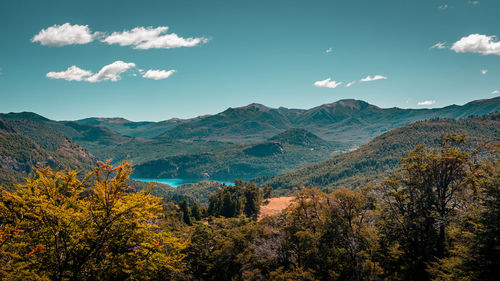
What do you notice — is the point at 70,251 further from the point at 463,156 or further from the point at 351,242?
the point at 463,156

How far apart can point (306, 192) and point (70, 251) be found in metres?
A: 35.1

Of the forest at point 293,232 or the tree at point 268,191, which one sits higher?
the forest at point 293,232

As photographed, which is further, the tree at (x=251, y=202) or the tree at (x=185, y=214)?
the tree at (x=251, y=202)

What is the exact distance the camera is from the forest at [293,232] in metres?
11.7

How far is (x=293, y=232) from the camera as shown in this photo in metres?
39.1

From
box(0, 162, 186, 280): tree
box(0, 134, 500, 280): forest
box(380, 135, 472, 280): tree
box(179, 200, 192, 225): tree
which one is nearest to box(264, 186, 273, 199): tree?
box(179, 200, 192, 225): tree

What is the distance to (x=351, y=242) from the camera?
103 feet

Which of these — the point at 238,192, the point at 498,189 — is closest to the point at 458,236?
the point at 498,189

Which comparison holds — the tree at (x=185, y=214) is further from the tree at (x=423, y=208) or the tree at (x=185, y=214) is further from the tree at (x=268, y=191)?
the tree at (x=423, y=208)

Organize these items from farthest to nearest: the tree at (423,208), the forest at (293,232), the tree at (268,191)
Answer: the tree at (268,191) → the tree at (423,208) → the forest at (293,232)

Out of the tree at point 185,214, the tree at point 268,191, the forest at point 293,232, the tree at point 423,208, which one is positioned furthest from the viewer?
the tree at point 268,191

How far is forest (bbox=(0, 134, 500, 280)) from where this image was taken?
1166 centimetres

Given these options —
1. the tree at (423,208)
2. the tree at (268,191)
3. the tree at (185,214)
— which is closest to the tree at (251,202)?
the tree at (185,214)

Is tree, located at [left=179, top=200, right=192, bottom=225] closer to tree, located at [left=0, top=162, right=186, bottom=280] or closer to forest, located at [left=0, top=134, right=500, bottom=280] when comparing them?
forest, located at [left=0, top=134, right=500, bottom=280]
